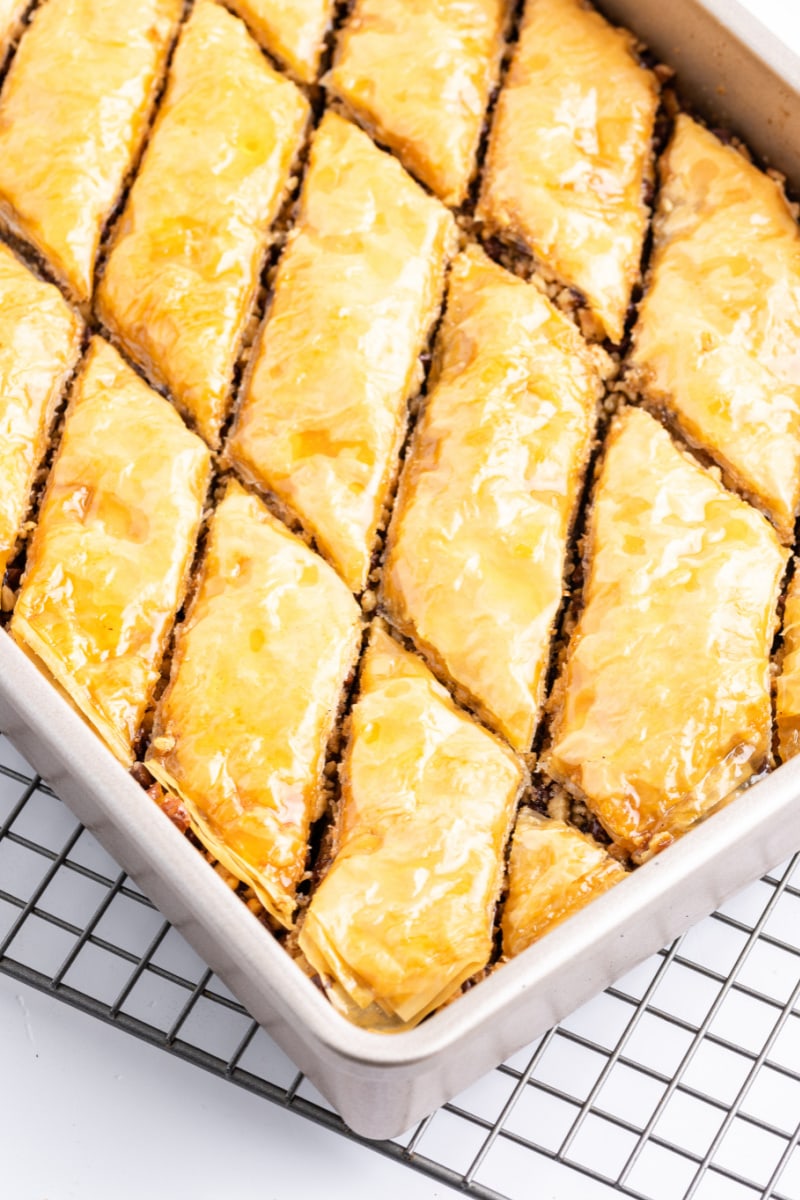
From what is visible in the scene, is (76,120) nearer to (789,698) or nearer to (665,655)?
(665,655)

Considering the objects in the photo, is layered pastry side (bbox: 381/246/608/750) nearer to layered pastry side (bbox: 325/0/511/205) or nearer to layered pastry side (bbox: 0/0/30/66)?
layered pastry side (bbox: 325/0/511/205)

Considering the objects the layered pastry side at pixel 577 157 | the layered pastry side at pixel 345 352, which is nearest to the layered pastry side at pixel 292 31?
the layered pastry side at pixel 345 352

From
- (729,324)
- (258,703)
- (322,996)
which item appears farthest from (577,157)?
(322,996)

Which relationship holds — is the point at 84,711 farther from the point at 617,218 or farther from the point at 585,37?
the point at 585,37

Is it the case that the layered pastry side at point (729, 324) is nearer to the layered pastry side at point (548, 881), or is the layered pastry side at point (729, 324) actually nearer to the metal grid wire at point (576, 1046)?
the layered pastry side at point (548, 881)

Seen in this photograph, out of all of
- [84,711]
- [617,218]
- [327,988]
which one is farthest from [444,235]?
[327,988]

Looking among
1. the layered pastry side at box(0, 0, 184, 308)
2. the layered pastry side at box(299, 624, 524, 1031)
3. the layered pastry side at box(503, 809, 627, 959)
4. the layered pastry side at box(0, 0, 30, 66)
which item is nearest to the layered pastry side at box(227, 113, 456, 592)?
the layered pastry side at box(299, 624, 524, 1031)
